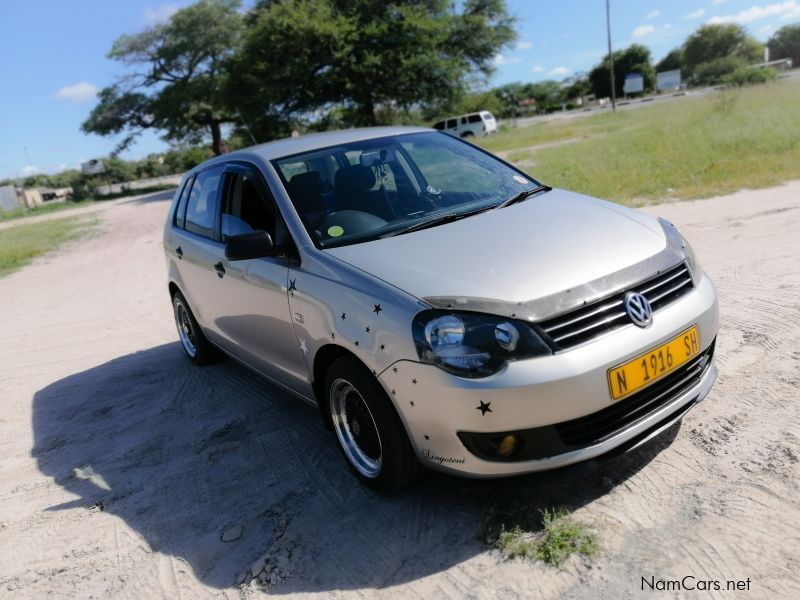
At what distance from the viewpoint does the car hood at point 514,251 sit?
2.76 meters

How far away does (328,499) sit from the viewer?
3.32 metres

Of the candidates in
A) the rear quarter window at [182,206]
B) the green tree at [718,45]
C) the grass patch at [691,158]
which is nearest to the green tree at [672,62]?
the green tree at [718,45]

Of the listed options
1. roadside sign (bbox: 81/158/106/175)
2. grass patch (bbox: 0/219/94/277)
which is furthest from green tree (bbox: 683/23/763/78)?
grass patch (bbox: 0/219/94/277)

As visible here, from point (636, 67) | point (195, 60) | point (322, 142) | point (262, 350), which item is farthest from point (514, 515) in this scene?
point (636, 67)

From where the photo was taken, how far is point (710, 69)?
78188 millimetres

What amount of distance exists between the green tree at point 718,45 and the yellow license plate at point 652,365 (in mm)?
98967

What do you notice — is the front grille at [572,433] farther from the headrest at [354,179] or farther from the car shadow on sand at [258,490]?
the headrest at [354,179]

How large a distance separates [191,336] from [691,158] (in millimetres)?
11387

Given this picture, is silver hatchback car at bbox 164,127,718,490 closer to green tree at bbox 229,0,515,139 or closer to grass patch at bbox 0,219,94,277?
grass patch at bbox 0,219,94,277

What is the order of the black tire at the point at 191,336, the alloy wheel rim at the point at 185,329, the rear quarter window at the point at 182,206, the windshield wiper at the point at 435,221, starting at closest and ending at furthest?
the windshield wiper at the point at 435,221
the rear quarter window at the point at 182,206
the black tire at the point at 191,336
the alloy wheel rim at the point at 185,329

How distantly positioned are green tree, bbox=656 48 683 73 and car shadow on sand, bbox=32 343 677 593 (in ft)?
368

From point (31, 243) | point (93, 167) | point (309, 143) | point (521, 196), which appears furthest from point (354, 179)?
point (93, 167)

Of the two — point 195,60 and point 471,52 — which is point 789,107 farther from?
point 195,60

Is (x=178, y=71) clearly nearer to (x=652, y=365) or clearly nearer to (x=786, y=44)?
(x=652, y=365)
